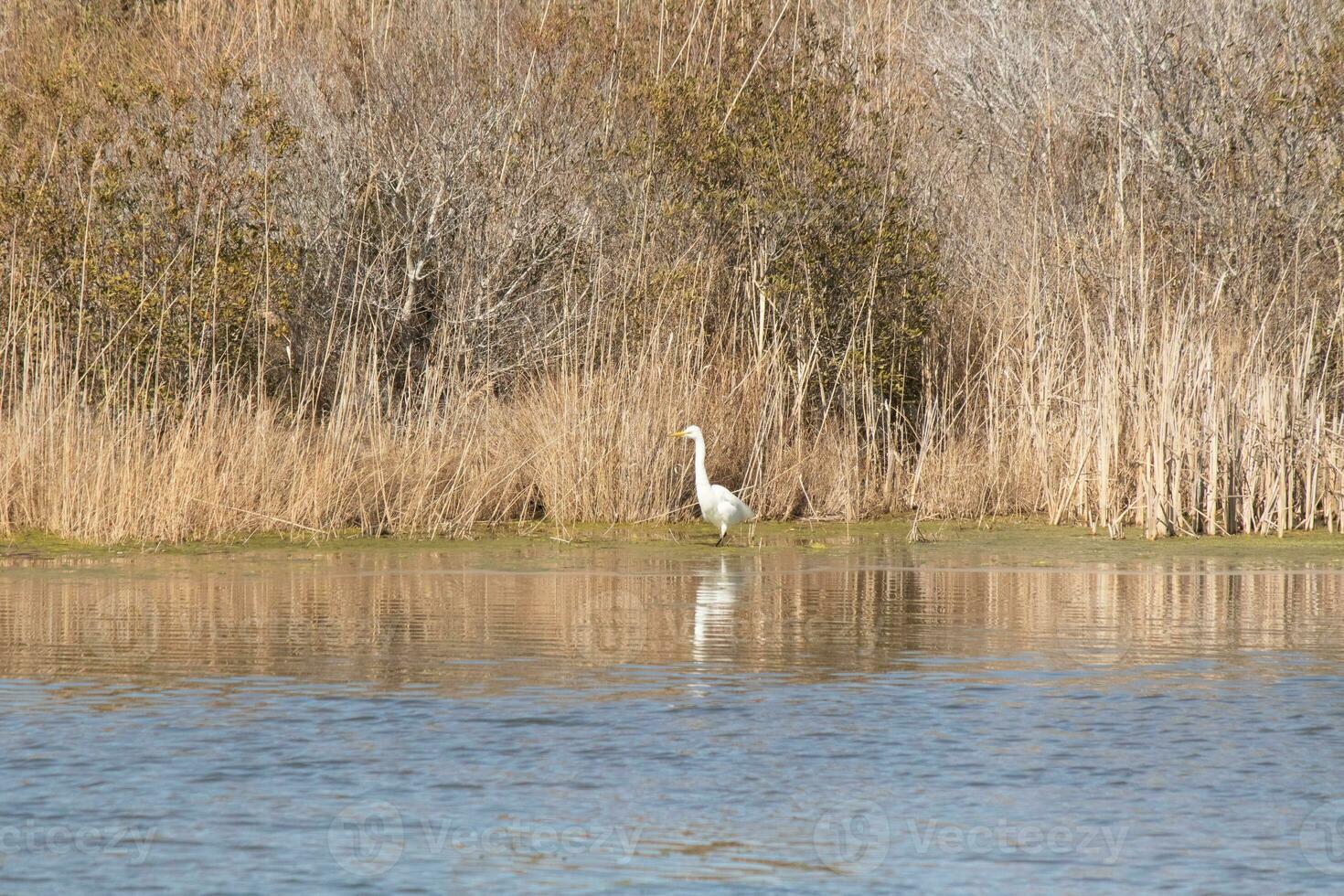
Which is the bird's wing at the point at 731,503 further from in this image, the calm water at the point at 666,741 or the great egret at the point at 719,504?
the calm water at the point at 666,741

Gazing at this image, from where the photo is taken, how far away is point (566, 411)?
1306cm

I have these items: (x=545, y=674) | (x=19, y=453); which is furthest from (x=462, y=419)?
(x=545, y=674)

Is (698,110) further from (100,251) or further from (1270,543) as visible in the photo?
(1270,543)

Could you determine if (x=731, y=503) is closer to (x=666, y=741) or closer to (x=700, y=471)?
(x=700, y=471)

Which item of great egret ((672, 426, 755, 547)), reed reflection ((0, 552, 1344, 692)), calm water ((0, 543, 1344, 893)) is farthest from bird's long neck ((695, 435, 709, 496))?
calm water ((0, 543, 1344, 893))

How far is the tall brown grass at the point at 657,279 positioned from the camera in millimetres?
12508

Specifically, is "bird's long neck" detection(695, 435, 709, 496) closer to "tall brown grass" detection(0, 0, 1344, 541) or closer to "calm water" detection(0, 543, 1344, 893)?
"tall brown grass" detection(0, 0, 1344, 541)

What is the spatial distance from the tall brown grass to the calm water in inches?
127

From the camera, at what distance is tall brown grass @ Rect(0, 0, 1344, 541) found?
A: 1251 centimetres

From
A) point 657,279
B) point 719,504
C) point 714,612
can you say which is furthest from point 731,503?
point 714,612

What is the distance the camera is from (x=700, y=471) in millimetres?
12570

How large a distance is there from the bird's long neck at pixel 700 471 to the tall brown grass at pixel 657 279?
1.92 feet

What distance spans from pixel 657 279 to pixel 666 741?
9.17 meters

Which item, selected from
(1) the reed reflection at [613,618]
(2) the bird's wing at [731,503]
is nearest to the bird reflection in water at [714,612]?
(1) the reed reflection at [613,618]
